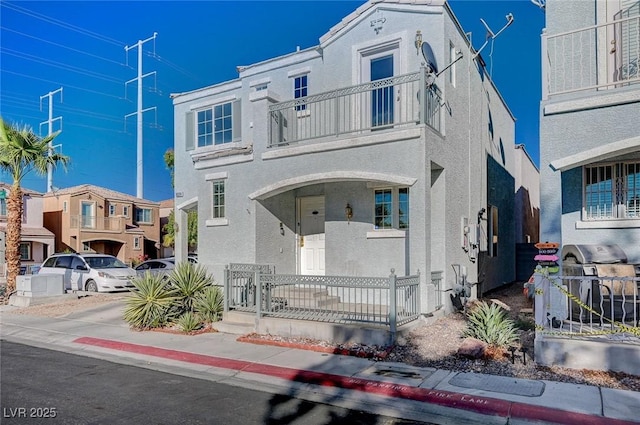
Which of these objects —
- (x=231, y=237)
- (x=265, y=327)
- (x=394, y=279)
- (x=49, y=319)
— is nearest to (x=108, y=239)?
(x=49, y=319)

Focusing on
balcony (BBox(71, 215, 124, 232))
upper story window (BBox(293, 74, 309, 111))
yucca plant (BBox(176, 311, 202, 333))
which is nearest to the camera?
yucca plant (BBox(176, 311, 202, 333))

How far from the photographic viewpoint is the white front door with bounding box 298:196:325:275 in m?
13.3

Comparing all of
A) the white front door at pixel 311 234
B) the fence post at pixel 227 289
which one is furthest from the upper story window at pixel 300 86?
the fence post at pixel 227 289

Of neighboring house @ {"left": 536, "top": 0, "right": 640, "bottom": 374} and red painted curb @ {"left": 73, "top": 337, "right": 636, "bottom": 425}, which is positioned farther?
neighboring house @ {"left": 536, "top": 0, "right": 640, "bottom": 374}

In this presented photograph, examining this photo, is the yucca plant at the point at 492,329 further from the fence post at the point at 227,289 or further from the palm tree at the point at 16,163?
the palm tree at the point at 16,163

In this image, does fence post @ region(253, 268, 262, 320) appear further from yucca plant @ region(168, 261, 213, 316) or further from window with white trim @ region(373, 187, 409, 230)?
window with white trim @ region(373, 187, 409, 230)

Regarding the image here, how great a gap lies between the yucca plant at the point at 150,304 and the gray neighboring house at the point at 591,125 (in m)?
9.06

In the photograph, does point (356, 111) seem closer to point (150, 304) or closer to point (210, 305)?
point (210, 305)

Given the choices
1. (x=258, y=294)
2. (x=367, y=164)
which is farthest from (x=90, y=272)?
(x=367, y=164)

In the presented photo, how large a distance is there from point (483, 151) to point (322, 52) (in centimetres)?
629

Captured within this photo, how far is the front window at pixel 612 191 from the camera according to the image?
8766 mm

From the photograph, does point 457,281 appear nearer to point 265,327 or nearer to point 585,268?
point 585,268

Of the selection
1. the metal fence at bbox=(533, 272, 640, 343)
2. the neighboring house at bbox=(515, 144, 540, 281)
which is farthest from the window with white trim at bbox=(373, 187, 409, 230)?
the neighboring house at bbox=(515, 144, 540, 281)

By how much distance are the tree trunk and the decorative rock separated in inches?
647
